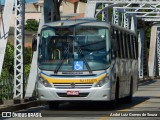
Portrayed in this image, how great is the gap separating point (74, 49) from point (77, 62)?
461 millimetres

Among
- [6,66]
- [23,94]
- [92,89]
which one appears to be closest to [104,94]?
[92,89]

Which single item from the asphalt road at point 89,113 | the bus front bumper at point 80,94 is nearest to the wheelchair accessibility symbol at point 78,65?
the bus front bumper at point 80,94

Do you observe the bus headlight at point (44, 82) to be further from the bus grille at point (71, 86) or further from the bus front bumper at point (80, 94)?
the bus grille at point (71, 86)

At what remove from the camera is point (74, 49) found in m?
23.7

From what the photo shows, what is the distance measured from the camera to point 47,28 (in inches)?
952

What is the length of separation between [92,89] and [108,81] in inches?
24.4

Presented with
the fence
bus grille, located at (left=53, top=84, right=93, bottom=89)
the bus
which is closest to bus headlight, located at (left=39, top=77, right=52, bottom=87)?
the bus

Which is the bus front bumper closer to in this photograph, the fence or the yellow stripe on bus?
the yellow stripe on bus

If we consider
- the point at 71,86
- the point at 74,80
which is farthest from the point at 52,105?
the point at 74,80

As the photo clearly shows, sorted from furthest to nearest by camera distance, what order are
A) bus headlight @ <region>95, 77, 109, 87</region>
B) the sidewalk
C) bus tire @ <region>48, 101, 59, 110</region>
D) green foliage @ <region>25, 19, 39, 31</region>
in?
1. green foliage @ <region>25, 19, 39, 31</region>
2. bus tire @ <region>48, 101, 59, 110</region>
3. bus headlight @ <region>95, 77, 109, 87</region>
4. the sidewalk

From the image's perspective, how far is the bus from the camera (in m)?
23.3

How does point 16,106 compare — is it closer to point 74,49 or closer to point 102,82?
point 74,49

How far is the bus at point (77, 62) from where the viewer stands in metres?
23.3

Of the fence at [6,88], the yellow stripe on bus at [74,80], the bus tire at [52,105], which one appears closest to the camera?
the yellow stripe on bus at [74,80]
